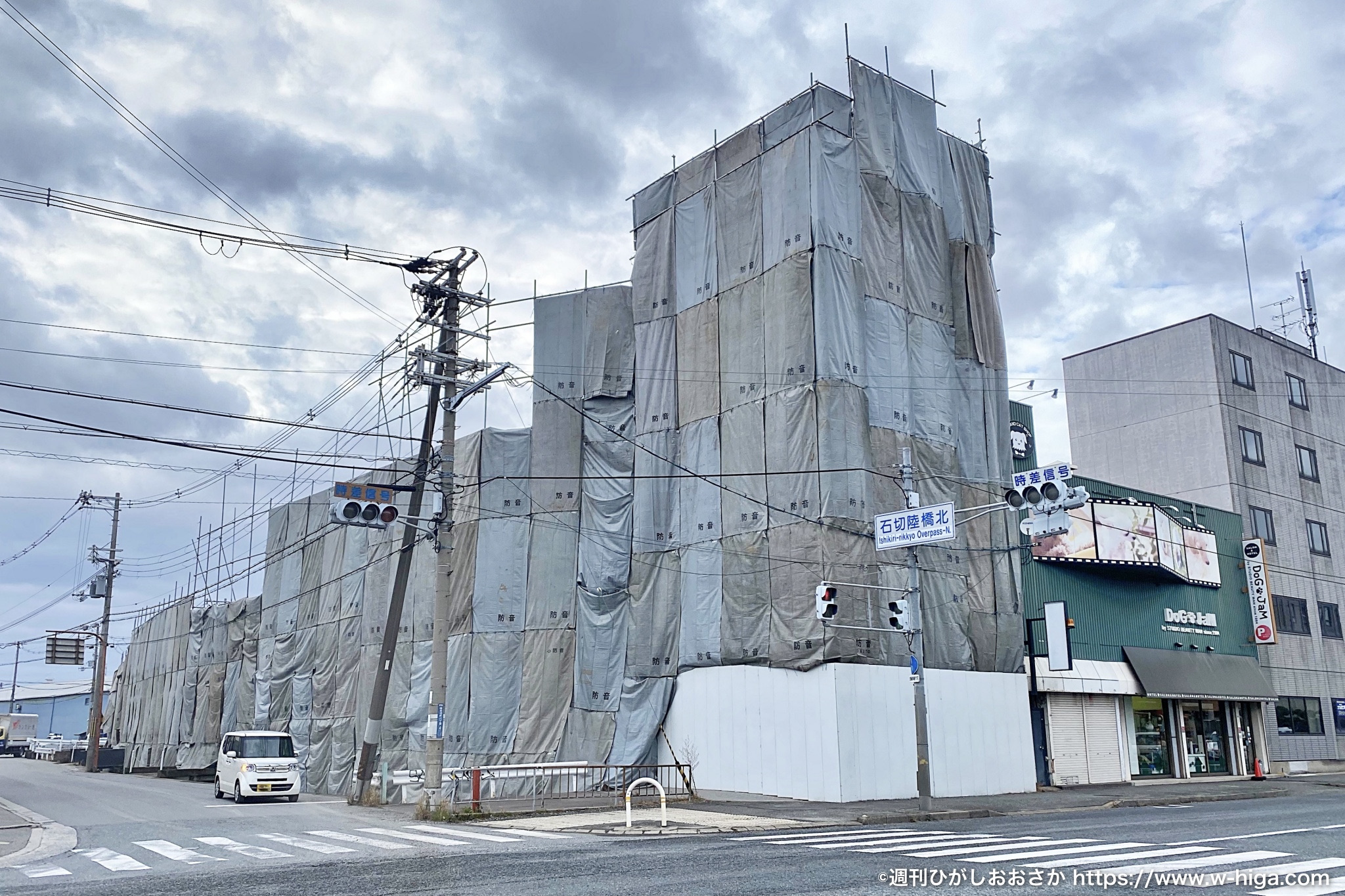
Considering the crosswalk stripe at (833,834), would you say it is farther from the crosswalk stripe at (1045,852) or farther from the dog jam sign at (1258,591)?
the dog jam sign at (1258,591)

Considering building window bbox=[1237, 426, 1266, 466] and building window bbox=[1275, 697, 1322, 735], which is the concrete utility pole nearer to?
building window bbox=[1275, 697, 1322, 735]

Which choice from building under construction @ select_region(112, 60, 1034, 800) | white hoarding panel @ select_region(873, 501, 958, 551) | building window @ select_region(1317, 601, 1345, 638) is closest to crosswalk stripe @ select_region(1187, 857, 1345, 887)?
white hoarding panel @ select_region(873, 501, 958, 551)

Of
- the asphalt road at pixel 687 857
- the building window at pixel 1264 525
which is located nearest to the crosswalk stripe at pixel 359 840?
the asphalt road at pixel 687 857

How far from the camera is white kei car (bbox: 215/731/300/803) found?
100 feet

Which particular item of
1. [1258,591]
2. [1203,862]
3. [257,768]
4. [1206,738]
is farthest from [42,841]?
[1258,591]

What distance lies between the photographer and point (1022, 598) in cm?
3425

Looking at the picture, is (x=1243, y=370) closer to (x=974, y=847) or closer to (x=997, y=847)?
Answer: (x=997, y=847)

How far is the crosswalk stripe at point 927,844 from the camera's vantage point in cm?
1555

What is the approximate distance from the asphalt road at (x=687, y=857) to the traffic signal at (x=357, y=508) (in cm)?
611

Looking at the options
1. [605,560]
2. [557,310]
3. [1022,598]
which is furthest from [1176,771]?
[557,310]

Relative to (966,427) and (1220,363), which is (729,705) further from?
(1220,363)

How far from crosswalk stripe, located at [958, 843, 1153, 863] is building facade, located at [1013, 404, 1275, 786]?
62.7 ft

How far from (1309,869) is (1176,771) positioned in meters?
29.4

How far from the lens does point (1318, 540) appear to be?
50.2 m
